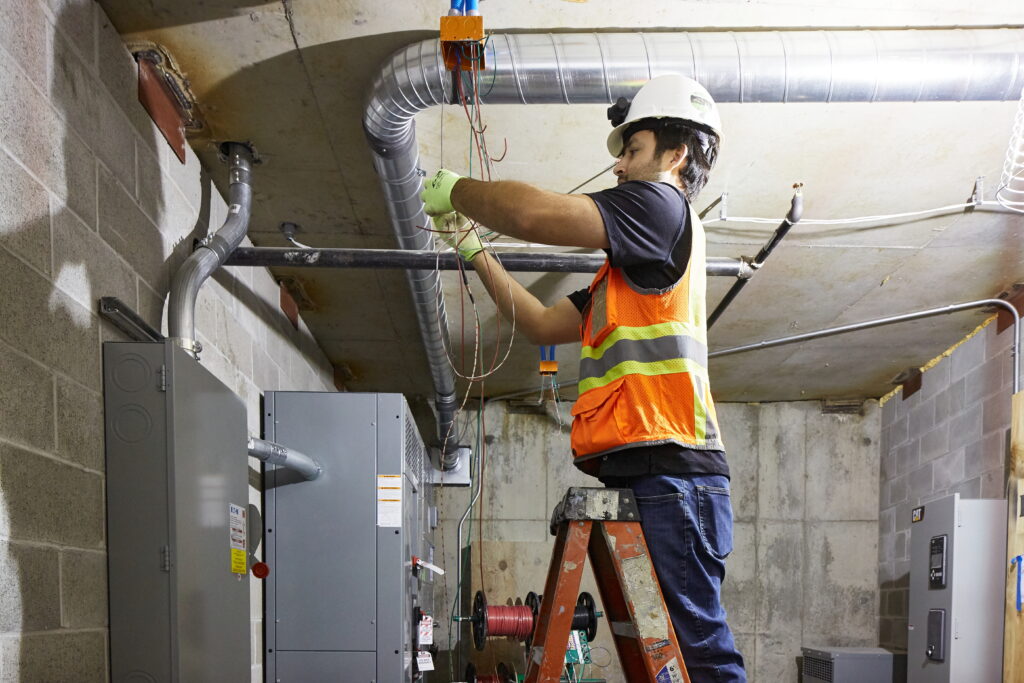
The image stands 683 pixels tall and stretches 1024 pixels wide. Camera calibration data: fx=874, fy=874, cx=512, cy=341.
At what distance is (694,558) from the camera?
5.11 feet

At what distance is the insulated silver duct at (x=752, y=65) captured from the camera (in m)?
2.31

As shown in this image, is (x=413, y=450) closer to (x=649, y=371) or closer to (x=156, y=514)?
(x=156, y=514)

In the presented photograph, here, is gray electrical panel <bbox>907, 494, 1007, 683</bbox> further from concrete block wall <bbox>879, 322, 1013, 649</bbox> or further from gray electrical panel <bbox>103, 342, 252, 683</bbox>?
gray electrical panel <bbox>103, 342, 252, 683</bbox>

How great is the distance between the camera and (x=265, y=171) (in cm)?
311

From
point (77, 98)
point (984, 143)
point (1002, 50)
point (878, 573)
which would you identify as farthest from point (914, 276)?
point (77, 98)

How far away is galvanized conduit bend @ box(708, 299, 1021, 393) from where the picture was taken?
4289mm

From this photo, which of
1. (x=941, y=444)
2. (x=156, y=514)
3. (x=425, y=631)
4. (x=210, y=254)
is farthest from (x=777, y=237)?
(x=941, y=444)

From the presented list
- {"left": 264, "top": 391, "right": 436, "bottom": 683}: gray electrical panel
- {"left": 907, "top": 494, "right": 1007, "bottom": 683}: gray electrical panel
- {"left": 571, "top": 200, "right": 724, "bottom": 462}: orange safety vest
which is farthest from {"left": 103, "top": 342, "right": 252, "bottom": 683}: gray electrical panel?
{"left": 907, "top": 494, "right": 1007, "bottom": 683}: gray electrical panel

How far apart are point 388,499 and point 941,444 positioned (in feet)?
11.8

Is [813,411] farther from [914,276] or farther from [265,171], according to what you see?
[265,171]

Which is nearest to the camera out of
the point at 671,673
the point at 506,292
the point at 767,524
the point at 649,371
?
the point at 671,673

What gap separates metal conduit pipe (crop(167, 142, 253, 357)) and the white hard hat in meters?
1.38

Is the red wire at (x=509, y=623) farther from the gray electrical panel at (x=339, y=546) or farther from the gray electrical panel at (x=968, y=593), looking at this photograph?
the gray electrical panel at (x=968, y=593)

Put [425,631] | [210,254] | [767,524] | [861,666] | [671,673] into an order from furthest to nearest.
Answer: [767,524], [861,666], [425,631], [210,254], [671,673]
